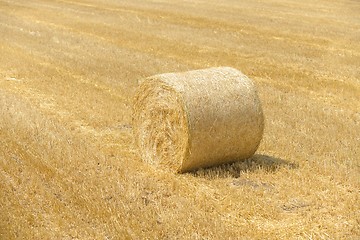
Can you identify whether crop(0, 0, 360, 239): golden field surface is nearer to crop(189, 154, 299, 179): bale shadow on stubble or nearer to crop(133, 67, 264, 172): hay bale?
crop(189, 154, 299, 179): bale shadow on stubble

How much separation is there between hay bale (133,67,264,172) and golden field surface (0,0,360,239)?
221 millimetres

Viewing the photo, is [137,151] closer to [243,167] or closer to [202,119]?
[202,119]

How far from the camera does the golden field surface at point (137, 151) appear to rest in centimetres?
661

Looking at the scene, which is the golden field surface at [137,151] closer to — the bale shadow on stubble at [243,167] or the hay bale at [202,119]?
the bale shadow on stubble at [243,167]

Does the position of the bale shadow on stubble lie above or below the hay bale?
below

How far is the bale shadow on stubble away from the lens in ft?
26.1

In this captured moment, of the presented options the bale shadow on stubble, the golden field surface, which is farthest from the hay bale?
the golden field surface

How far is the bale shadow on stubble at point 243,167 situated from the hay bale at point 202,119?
90 millimetres

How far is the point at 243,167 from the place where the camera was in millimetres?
8219

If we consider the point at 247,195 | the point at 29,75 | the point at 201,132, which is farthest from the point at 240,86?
the point at 29,75

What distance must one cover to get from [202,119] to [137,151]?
5.08ft

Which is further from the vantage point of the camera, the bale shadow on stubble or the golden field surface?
the bale shadow on stubble

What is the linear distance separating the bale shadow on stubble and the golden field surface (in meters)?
0.03

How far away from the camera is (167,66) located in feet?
50.5
